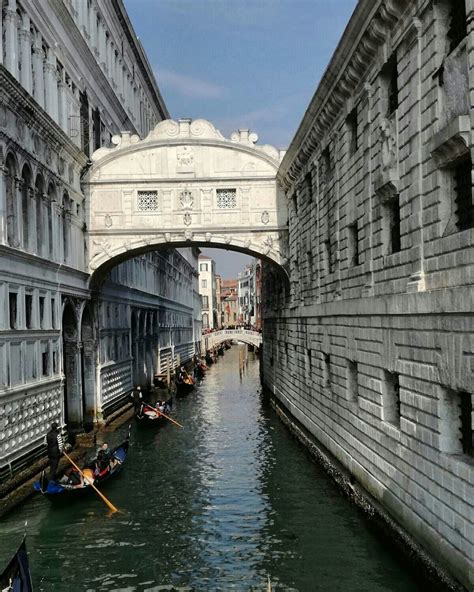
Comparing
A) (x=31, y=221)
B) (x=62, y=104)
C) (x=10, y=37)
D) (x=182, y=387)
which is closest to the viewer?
(x=10, y=37)


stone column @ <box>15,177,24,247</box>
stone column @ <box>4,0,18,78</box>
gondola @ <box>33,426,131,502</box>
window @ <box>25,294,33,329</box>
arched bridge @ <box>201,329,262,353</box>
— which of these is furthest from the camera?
arched bridge @ <box>201,329,262,353</box>

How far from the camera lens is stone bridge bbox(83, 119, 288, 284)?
822 inches

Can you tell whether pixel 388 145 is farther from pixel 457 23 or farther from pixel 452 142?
Result: pixel 452 142

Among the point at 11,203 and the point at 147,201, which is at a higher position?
the point at 147,201

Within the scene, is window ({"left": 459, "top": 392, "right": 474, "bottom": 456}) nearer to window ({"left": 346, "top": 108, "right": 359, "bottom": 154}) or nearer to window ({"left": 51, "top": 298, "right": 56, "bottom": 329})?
window ({"left": 346, "top": 108, "right": 359, "bottom": 154})

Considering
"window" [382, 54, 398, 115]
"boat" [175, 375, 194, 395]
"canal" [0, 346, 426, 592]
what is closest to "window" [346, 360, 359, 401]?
"canal" [0, 346, 426, 592]

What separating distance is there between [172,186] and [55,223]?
14.1 feet

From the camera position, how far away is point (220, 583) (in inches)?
372

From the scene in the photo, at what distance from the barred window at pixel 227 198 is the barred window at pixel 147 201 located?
6.09ft

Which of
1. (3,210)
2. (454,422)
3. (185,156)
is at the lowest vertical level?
(454,422)

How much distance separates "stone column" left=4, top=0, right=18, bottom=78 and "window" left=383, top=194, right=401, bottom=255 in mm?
8312

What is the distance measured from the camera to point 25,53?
15398 mm

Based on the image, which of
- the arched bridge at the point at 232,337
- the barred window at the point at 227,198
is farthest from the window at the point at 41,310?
the arched bridge at the point at 232,337

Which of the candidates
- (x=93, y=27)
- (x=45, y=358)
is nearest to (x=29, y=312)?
(x=45, y=358)
